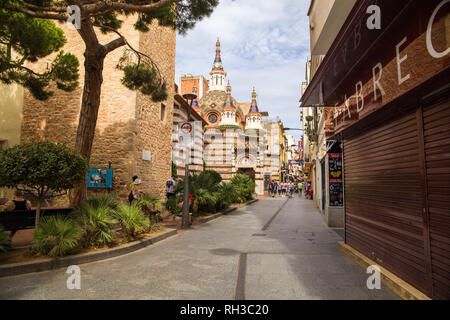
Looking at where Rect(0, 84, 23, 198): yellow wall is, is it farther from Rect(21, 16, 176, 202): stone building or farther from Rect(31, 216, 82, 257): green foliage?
Rect(31, 216, 82, 257): green foliage

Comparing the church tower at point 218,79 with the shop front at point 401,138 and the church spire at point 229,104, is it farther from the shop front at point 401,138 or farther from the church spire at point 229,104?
the shop front at point 401,138

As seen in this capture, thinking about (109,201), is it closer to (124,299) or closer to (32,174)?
(32,174)

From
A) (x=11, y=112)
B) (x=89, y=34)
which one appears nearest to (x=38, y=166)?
(x=89, y=34)

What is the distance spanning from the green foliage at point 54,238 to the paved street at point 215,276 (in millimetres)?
501

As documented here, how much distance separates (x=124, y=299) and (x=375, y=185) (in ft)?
14.6

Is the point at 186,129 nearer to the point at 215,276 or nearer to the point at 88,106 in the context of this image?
the point at 88,106

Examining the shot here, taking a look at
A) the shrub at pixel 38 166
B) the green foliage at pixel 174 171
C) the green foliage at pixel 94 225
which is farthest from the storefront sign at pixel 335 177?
the green foliage at pixel 174 171

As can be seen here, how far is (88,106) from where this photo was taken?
8.40 m

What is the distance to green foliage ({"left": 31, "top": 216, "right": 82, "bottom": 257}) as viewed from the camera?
534cm

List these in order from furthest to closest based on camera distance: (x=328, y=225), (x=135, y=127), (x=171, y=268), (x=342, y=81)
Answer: (x=135, y=127) → (x=328, y=225) → (x=342, y=81) → (x=171, y=268)

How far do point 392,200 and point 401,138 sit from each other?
98 centimetres

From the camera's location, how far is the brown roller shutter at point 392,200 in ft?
12.4
